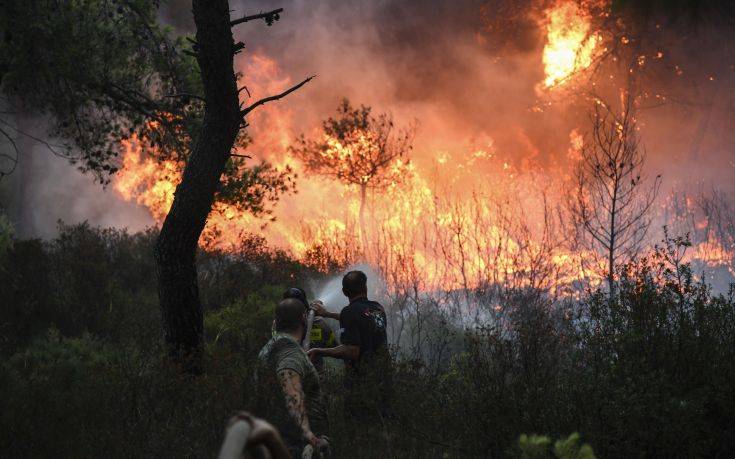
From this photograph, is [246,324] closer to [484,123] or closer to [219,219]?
[219,219]

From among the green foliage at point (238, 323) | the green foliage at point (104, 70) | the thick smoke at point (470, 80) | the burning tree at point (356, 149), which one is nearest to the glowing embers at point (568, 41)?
the thick smoke at point (470, 80)

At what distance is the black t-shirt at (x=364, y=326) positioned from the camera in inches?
231

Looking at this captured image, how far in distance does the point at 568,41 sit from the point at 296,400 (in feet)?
113

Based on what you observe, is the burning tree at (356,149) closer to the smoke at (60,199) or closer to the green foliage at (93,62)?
the smoke at (60,199)

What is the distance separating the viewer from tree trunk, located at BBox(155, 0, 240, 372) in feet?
22.5

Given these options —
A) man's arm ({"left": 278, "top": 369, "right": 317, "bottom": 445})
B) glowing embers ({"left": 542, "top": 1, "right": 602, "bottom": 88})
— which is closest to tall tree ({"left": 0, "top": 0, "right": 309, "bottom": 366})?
man's arm ({"left": 278, "top": 369, "right": 317, "bottom": 445})

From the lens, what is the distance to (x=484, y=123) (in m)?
42.0

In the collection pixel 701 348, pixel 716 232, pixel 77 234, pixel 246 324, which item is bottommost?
pixel 701 348

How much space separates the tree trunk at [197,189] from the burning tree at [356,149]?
61.1ft

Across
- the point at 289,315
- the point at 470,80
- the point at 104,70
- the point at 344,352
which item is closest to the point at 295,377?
the point at 289,315

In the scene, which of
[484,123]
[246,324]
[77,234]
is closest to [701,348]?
[246,324]

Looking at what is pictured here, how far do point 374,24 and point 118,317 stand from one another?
35486 millimetres

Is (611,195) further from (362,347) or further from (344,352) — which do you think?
(344,352)

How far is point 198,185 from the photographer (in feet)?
22.9
